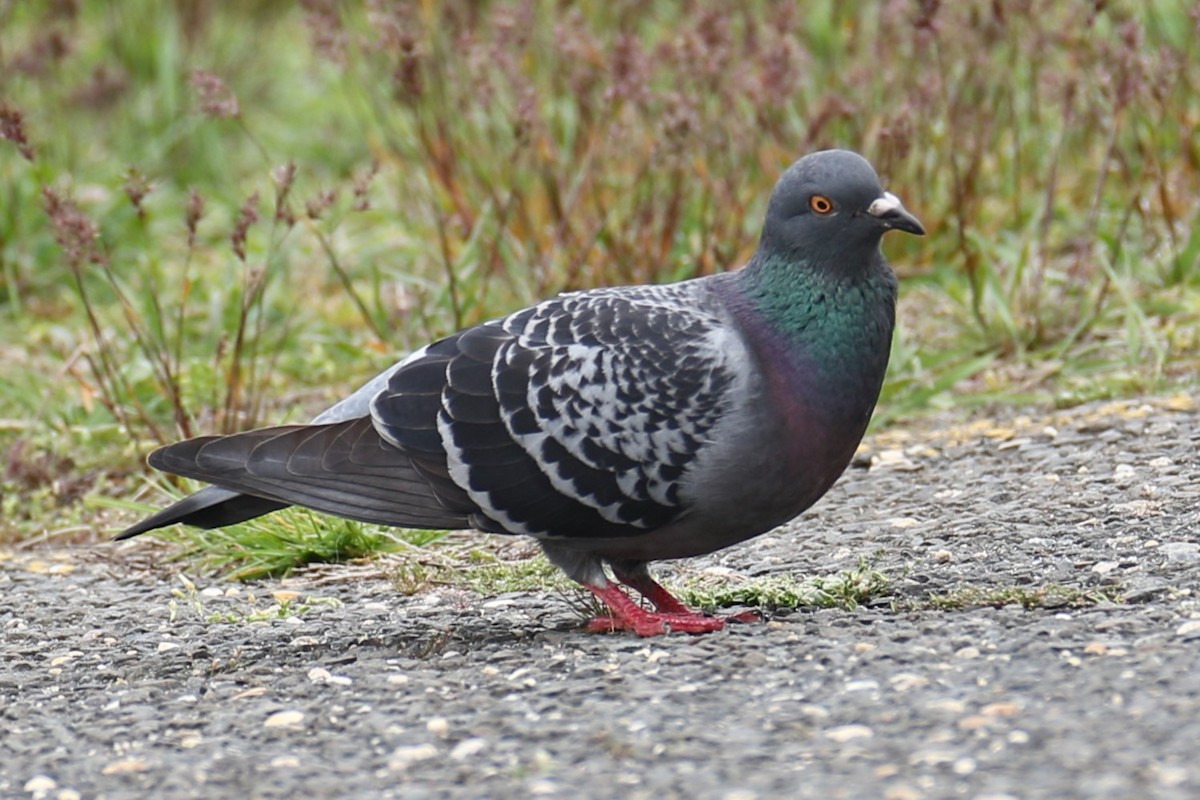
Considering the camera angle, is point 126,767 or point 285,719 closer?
point 126,767

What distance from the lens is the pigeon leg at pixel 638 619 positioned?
387 cm

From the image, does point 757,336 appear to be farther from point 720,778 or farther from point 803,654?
point 720,778

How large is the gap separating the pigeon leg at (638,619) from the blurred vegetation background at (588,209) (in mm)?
1246

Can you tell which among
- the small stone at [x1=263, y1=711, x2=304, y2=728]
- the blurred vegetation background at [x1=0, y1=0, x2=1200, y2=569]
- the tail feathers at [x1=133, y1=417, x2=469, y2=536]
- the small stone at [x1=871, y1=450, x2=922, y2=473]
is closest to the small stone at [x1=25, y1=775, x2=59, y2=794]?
the small stone at [x1=263, y1=711, x2=304, y2=728]

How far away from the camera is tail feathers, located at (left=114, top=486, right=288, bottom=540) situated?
4191mm

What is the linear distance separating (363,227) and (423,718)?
5115 millimetres

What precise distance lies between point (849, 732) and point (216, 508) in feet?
6.13

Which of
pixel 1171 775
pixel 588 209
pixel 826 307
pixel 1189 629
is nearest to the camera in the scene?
pixel 1171 775

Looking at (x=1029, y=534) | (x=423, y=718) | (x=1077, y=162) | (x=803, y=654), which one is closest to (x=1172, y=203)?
(x=1077, y=162)

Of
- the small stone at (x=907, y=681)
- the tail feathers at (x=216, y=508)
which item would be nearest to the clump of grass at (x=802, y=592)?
the small stone at (x=907, y=681)

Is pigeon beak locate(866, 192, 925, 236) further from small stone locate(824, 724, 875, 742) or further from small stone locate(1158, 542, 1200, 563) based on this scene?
small stone locate(824, 724, 875, 742)

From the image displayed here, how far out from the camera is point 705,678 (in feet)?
11.4

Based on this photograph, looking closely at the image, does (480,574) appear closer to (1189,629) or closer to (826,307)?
(826,307)

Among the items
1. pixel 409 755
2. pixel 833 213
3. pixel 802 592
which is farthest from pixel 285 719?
pixel 833 213
